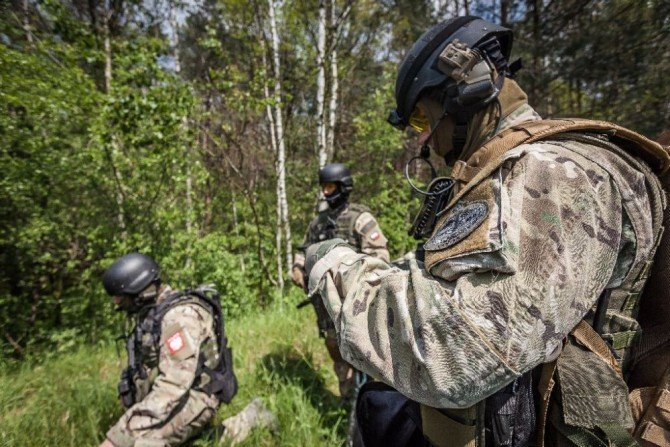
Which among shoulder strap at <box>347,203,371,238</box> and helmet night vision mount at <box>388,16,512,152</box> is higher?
helmet night vision mount at <box>388,16,512,152</box>

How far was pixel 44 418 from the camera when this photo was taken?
2.84 meters

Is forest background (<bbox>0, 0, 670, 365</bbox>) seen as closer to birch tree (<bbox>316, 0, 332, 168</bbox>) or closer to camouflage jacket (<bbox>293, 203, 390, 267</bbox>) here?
birch tree (<bbox>316, 0, 332, 168</bbox>)

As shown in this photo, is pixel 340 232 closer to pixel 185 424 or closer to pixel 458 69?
pixel 185 424

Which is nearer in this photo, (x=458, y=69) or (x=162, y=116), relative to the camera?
(x=458, y=69)

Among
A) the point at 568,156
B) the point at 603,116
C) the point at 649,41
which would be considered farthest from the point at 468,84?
the point at 603,116

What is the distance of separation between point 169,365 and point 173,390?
0.55 feet

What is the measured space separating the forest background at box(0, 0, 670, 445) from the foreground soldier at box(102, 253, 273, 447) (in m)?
0.65

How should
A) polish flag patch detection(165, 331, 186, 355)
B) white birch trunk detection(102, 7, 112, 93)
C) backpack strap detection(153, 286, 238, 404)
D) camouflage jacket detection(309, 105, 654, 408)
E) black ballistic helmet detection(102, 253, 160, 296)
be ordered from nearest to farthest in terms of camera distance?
camouflage jacket detection(309, 105, 654, 408) < polish flag patch detection(165, 331, 186, 355) < backpack strap detection(153, 286, 238, 404) < black ballistic helmet detection(102, 253, 160, 296) < white birch trunk detection(102, 7, 112, 93)

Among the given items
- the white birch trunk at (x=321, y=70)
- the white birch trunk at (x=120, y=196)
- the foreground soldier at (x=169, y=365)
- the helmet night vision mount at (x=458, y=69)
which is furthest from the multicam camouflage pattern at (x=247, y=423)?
the white birch trunk at (x=321, y=70)

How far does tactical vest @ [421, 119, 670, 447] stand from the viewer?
93cm

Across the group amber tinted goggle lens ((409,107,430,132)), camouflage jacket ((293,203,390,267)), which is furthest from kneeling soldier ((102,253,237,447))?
amber tinted goggle lens ((409,107,430,132))

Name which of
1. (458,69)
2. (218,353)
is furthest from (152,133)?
(458,69)

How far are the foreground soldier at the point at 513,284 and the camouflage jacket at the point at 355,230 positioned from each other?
2535mm

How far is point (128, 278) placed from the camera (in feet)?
8.86
